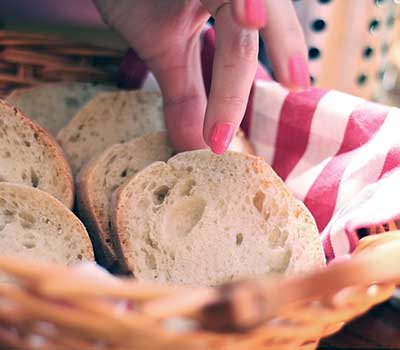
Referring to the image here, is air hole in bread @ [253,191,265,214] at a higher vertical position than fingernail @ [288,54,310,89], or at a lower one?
lower

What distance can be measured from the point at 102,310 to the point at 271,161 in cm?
58

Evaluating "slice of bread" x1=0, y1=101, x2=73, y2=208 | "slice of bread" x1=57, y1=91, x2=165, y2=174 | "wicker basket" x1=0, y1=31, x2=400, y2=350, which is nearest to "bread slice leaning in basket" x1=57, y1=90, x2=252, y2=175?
"slice of bread" x1=57, y1=91, x2=165, y2=174

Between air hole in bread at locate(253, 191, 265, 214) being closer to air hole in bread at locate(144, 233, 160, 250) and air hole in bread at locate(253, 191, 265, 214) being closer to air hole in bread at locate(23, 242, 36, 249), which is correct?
air hole in bread at locate(144, 233, 160, 250)

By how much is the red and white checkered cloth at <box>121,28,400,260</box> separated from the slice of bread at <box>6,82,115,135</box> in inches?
4.0

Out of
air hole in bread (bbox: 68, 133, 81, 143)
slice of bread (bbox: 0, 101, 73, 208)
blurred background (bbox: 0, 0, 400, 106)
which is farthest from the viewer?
blurred background (bbox: 0, 0, 400, 106)

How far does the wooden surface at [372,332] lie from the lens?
0.60 meters

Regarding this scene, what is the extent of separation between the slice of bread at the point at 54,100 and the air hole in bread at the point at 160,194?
30 cm

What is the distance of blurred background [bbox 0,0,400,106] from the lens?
1087mm

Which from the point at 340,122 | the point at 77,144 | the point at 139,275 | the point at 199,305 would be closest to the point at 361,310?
the point at 199,305

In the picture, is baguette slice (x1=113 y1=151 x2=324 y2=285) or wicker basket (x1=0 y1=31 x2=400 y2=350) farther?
baguette slice (x1=113 y1=151 x2=324 y2=285)

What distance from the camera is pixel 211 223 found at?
72cm

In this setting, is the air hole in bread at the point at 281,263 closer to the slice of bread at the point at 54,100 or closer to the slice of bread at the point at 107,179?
the slice of bread at the point at 107,179

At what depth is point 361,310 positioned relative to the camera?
19.6 inches

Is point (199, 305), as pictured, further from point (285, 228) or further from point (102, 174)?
point (102, 174)
